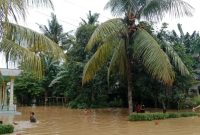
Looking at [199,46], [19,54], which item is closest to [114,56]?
[19,54]

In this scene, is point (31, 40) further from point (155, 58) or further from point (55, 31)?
point (55, 31)

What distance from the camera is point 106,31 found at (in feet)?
62.5

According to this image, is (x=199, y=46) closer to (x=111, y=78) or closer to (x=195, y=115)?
(x=111, y=78)

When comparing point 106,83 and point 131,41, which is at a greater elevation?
point 131,41

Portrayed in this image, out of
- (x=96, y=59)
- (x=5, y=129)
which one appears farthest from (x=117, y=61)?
(x=5, y=129)

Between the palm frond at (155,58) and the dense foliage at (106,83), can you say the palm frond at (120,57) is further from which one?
the dense foliage at (106,83)

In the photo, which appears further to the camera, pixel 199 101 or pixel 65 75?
pixel 65 75

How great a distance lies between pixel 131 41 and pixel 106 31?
133 inches

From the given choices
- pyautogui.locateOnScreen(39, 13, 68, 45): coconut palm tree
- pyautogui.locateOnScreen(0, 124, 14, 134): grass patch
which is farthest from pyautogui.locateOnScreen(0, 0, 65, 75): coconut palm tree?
pyautogui.locateOnScreen(39, 13, 68, 45): coconut palm tree

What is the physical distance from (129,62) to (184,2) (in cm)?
462

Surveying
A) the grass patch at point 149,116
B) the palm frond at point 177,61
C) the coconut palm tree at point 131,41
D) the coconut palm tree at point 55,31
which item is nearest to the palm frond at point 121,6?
the coconut palm tree at point 131,41

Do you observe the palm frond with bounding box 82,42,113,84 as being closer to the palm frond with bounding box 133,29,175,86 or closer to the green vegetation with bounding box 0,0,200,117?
the green vegetation with bounding box 0,0,200,117

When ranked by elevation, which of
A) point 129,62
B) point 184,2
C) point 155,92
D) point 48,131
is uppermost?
point 184,2

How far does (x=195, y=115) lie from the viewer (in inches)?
896
